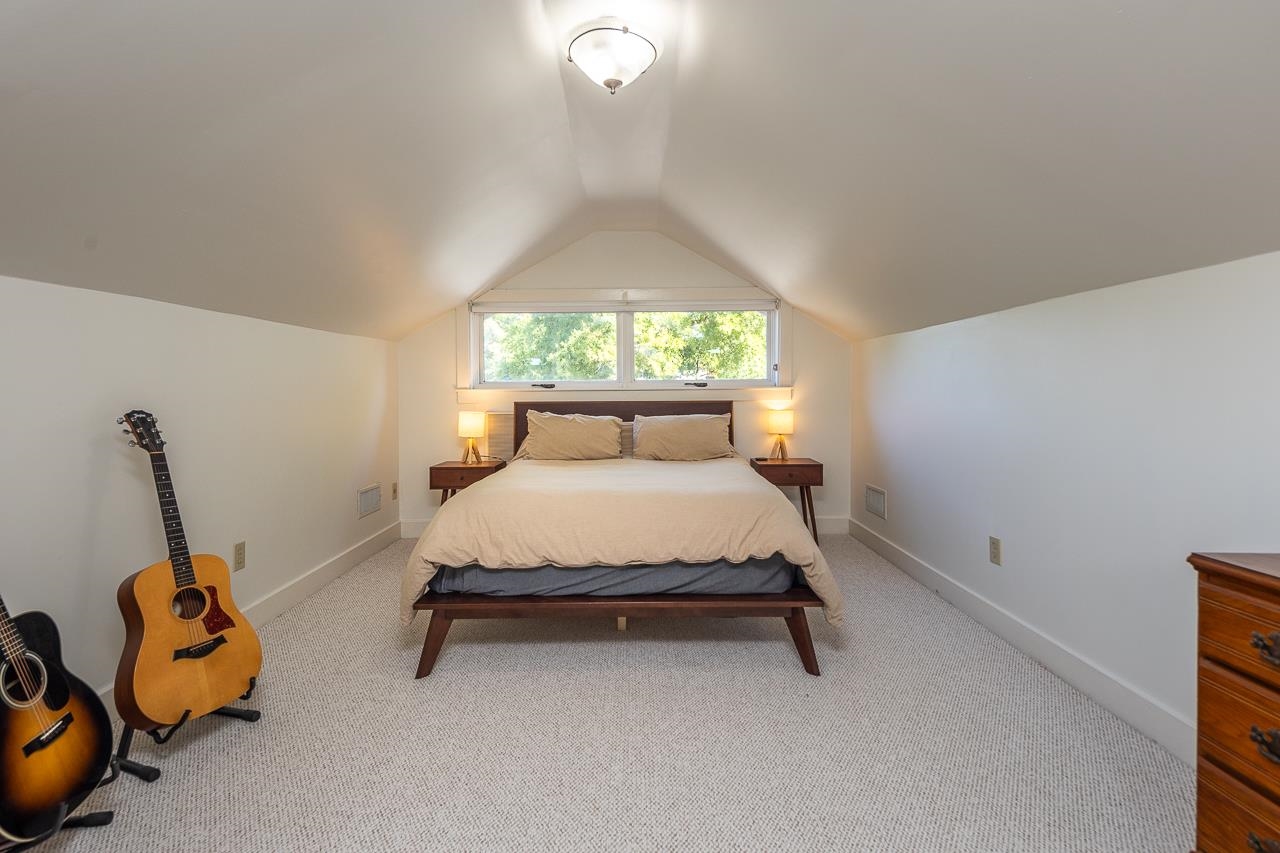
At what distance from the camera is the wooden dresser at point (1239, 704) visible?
0.98 meters

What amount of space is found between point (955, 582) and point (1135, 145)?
2.11 metres

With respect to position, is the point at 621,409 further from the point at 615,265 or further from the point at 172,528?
the point at 172,528

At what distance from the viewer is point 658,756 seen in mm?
1662

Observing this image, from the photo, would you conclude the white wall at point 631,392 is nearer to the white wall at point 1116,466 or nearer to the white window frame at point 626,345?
the white window frame at point 626,345

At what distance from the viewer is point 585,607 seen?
7.18 feet

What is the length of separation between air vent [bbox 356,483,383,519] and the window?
3.63 feet

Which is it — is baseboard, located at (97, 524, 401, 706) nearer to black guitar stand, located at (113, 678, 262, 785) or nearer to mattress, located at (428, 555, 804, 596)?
black guitar stand, located at (113, 678, 262, 785)

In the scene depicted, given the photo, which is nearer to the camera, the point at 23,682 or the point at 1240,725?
the point at 1240,725

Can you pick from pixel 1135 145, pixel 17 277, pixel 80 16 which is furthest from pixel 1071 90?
pixel 17 277

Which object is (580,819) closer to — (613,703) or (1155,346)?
(613,703)

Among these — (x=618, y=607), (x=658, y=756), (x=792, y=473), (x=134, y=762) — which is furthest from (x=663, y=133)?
(x=134, y=762)

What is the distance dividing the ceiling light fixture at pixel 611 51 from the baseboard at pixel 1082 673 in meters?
2.55

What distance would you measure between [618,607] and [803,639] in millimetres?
726

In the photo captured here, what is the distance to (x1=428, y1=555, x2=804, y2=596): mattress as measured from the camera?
2.21 m
